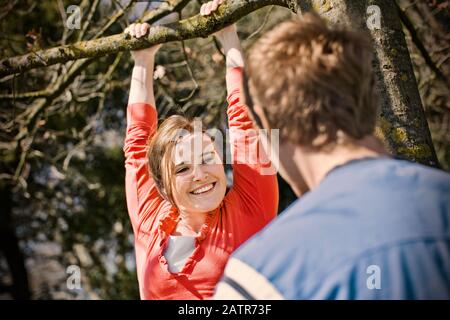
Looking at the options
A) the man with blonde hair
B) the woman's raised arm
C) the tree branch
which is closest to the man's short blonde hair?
the man with blonde hair

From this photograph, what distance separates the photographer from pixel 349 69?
139 cm

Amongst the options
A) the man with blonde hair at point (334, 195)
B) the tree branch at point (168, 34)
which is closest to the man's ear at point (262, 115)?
the man with blonde hair at point (334, 195)

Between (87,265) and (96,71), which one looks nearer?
(96,71)

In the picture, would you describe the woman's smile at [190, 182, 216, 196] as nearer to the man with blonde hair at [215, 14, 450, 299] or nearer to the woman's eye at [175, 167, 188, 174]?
the woman's eye at [175, 167, 188, 174]

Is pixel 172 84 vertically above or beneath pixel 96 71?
beneath

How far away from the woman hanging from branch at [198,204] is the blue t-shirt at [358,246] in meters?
1.09

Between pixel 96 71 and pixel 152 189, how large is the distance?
216 inches

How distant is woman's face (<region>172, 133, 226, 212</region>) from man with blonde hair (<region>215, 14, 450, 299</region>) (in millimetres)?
990

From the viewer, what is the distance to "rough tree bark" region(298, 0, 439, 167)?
89.7 inches

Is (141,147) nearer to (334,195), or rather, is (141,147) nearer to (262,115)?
(262,115)

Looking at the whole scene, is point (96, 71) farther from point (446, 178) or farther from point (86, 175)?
point (446, 178)

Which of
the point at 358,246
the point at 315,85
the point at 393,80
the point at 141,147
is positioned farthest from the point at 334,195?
the point at 141,147

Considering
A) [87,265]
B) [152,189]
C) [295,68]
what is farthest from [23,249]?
[295,68]

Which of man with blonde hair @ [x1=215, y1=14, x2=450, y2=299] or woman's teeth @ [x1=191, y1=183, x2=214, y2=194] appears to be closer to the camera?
man with blonde hair @ [x1=215, y1=14, x2=450, y2=299]
